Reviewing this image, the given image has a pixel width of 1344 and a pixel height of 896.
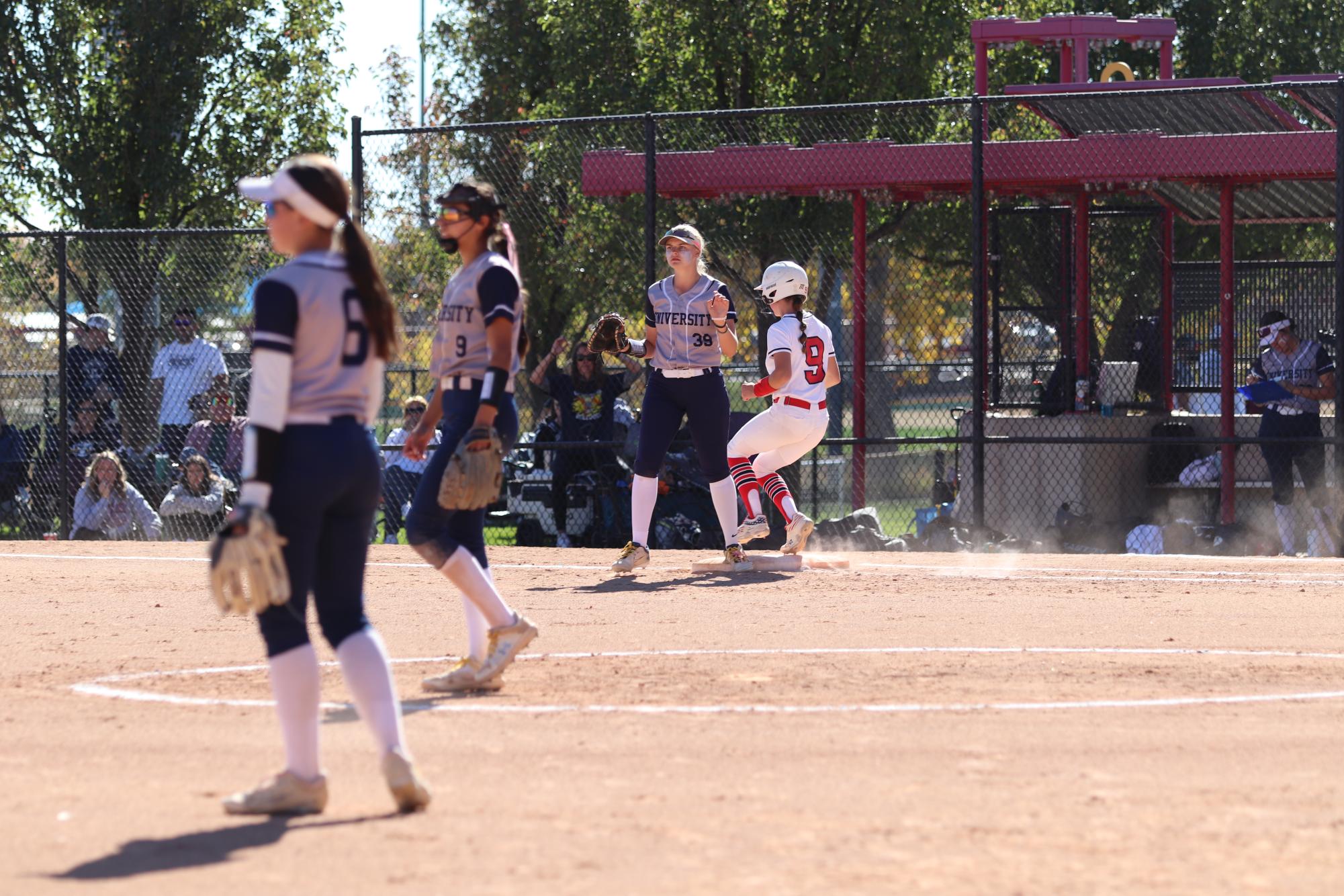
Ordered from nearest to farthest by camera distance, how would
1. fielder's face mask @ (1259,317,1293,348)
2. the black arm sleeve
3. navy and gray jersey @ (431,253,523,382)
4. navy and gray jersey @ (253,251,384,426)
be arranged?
1. navy and gray jersey @ (253,251,384,426)
2. the black arm sleeve
3. navy and gray jersey @ (431,253,523,382)
4. fielder's face mask @ (1259,317,1293,348)

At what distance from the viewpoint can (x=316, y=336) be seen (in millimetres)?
5020

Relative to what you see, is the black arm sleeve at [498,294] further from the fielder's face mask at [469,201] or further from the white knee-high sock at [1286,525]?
the white knee-high sock at [1286,525]

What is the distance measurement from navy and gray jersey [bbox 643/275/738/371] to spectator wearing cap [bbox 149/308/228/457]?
5.90 m

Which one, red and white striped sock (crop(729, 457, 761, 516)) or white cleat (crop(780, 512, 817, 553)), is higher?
red and white striped sock (crop(729, 457, 761, 516))

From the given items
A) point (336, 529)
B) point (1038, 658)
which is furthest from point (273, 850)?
point (1038, 658)

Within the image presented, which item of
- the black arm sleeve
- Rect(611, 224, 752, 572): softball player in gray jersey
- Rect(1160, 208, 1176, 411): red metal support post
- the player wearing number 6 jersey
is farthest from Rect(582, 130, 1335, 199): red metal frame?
the black arm sleeve

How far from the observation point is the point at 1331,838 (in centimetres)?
483

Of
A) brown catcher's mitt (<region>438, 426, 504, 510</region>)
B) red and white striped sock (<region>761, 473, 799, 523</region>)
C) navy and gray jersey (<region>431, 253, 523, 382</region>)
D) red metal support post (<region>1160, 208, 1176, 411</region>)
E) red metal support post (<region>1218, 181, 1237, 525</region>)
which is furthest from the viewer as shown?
red metal support post (<region>1160, 208, 1176, 411</region>)

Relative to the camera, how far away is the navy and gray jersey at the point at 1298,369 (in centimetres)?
1395

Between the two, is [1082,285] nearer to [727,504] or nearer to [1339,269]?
[1339,269]

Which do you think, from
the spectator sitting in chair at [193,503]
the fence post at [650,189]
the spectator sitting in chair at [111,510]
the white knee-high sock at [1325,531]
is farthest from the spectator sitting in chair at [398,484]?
the white knee-high sock at [1325,531]

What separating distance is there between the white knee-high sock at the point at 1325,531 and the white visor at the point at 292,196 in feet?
33.0

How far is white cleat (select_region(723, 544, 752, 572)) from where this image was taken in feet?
38.2

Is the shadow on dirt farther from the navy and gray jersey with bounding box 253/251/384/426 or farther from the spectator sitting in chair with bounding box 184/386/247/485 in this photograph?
the spectator sitting in chair with bounding box 184/386/247/485
